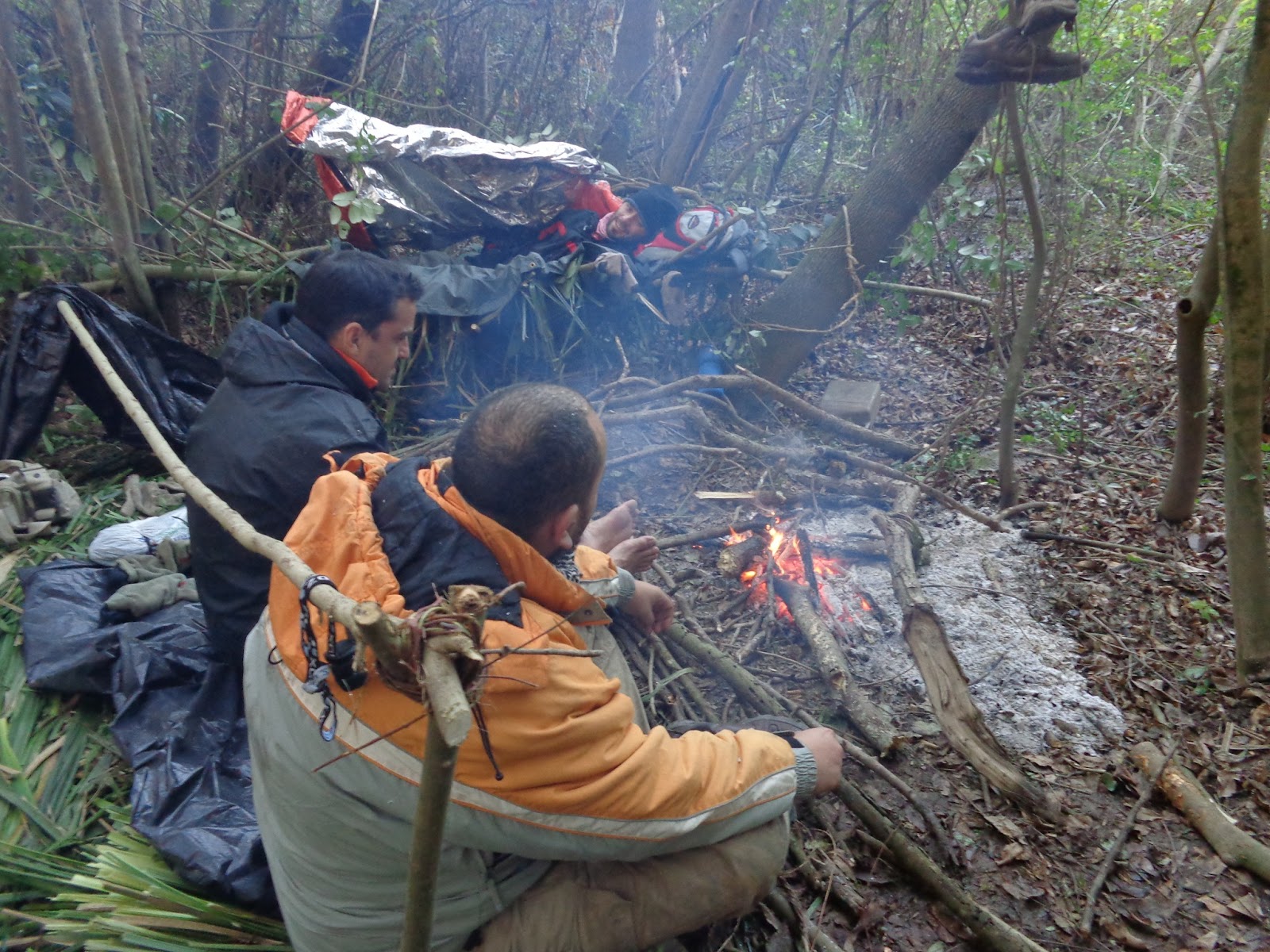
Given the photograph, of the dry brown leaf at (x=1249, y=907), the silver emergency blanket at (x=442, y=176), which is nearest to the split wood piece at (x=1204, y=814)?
the dry brown leaf at (x=1249, y=907)

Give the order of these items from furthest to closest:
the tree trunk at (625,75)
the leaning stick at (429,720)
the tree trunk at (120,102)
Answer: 1. the tree trunk at (625,75)
2. the tree trunk at (120,102)
3. the leaning stick at (429,720)

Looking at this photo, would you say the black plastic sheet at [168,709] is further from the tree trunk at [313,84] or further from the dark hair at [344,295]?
the tree trunk at [313,84]

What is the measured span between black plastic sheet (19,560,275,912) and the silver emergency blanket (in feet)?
11.1

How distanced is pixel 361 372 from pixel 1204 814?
11.8 feet

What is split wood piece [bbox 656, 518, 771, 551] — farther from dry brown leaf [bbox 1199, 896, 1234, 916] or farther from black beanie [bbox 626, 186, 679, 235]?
black beanie [bbox 626, 186, 679, 235]

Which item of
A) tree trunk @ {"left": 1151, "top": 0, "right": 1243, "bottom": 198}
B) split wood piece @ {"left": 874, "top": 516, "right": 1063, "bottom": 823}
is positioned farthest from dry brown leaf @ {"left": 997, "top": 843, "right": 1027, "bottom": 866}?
tree trunk @ {"left": 1151, "top": 0, "right": 1243, "bottom": 198}

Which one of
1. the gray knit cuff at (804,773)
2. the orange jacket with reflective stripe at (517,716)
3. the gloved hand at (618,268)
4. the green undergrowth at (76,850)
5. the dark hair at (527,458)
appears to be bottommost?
the green undergrowth at (76,850)

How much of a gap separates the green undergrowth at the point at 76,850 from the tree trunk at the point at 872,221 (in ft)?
14.5

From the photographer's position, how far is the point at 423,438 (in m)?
5.36

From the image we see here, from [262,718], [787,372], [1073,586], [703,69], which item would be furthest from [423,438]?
[703,69]

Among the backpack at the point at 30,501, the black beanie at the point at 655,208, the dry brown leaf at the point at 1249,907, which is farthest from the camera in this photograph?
the black beanie at the point at 655,208

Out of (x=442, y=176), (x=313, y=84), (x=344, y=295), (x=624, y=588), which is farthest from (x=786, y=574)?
(x=313, y=84)

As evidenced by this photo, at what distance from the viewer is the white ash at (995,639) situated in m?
3.14

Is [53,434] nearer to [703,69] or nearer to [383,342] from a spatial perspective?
[383,342]
